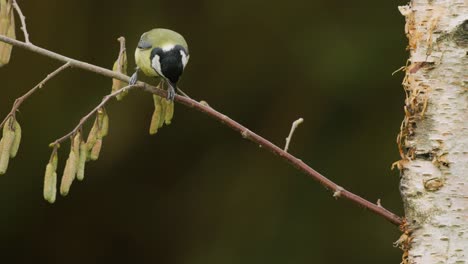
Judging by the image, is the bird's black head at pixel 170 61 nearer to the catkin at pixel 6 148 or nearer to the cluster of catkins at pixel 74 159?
the cluster of catkins at pixel 74 159

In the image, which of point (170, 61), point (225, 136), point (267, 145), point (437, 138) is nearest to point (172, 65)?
point (170, 61)

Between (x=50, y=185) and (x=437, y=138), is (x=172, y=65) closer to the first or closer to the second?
(x=50, y=185)

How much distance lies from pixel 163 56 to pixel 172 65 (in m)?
0.09

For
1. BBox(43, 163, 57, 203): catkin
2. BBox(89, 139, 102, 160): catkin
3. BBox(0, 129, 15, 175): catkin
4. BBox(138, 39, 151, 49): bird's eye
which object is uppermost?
BBox(138, 39, 151, 49): bird's eye

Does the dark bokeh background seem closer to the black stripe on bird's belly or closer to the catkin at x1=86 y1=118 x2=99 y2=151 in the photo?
the black stripe on bird's belly

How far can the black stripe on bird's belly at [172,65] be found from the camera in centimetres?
239

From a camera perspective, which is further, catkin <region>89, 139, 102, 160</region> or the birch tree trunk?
catkin <region>89, 139, 102, 160</region>

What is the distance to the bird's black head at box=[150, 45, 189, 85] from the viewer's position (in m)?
2.39

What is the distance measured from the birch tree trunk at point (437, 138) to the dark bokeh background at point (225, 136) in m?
2.52

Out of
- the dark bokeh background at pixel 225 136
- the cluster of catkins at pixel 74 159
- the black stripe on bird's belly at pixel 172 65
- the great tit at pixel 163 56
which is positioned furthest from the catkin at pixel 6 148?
the dark bokeh background at pixel 225 136

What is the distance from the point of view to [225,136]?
4547mm

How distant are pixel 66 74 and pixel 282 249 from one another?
4.82ft

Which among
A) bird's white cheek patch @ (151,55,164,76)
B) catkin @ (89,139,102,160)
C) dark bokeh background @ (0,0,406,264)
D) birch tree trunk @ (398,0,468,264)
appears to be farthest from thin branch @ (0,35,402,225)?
dark bokeh background @ (0,0,406,264)

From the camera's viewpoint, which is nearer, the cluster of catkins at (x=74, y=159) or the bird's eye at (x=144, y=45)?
the cluster of catkins at (x=74, y=159)
